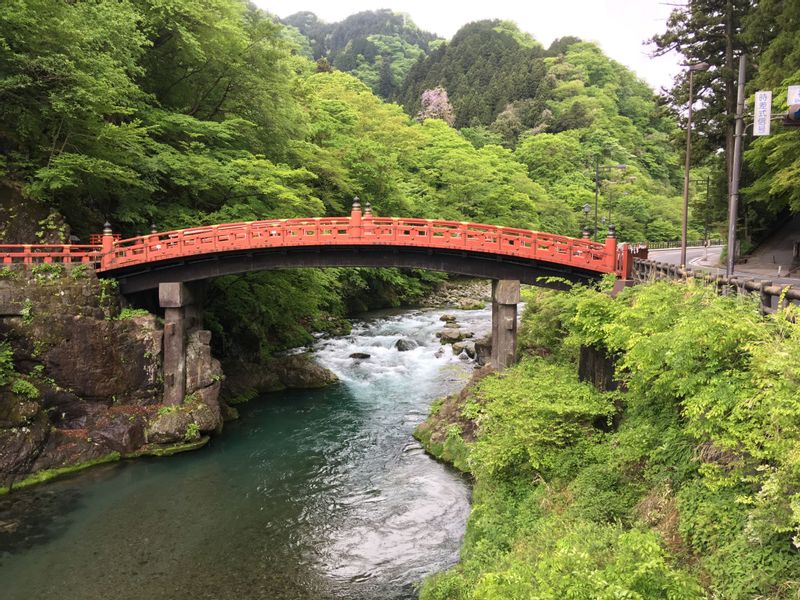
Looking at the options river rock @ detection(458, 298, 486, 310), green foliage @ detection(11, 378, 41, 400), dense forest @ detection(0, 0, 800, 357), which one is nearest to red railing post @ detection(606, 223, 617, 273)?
dense forest @ detection(0, 0, 800, 357)

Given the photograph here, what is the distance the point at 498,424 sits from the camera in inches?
565

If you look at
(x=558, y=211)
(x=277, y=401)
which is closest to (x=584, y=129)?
(x=558, y=211)

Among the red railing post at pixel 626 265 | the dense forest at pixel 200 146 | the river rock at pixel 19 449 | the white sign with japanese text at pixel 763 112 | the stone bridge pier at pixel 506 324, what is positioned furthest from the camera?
the stone bridge pier at pixel 506 324

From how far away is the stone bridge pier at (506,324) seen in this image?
21188 millimetres

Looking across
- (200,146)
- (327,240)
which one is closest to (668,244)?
(327,240)

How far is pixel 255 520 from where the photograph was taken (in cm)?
1526

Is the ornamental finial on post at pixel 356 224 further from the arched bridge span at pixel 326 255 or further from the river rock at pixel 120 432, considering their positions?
the river rock at pixel 120 432

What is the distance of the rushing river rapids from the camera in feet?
40.7

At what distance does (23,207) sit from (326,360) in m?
16.3

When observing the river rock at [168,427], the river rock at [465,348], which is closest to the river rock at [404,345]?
the river rock at [465,348]

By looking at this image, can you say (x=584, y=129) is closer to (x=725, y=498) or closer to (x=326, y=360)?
(x=326, y=360)

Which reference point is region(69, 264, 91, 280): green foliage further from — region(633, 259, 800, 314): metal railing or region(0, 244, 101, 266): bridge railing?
region(633, 259, 800, 314): metal railing

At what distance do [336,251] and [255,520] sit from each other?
1090 centimetres

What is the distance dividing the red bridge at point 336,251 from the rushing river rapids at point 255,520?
22.3 feet
